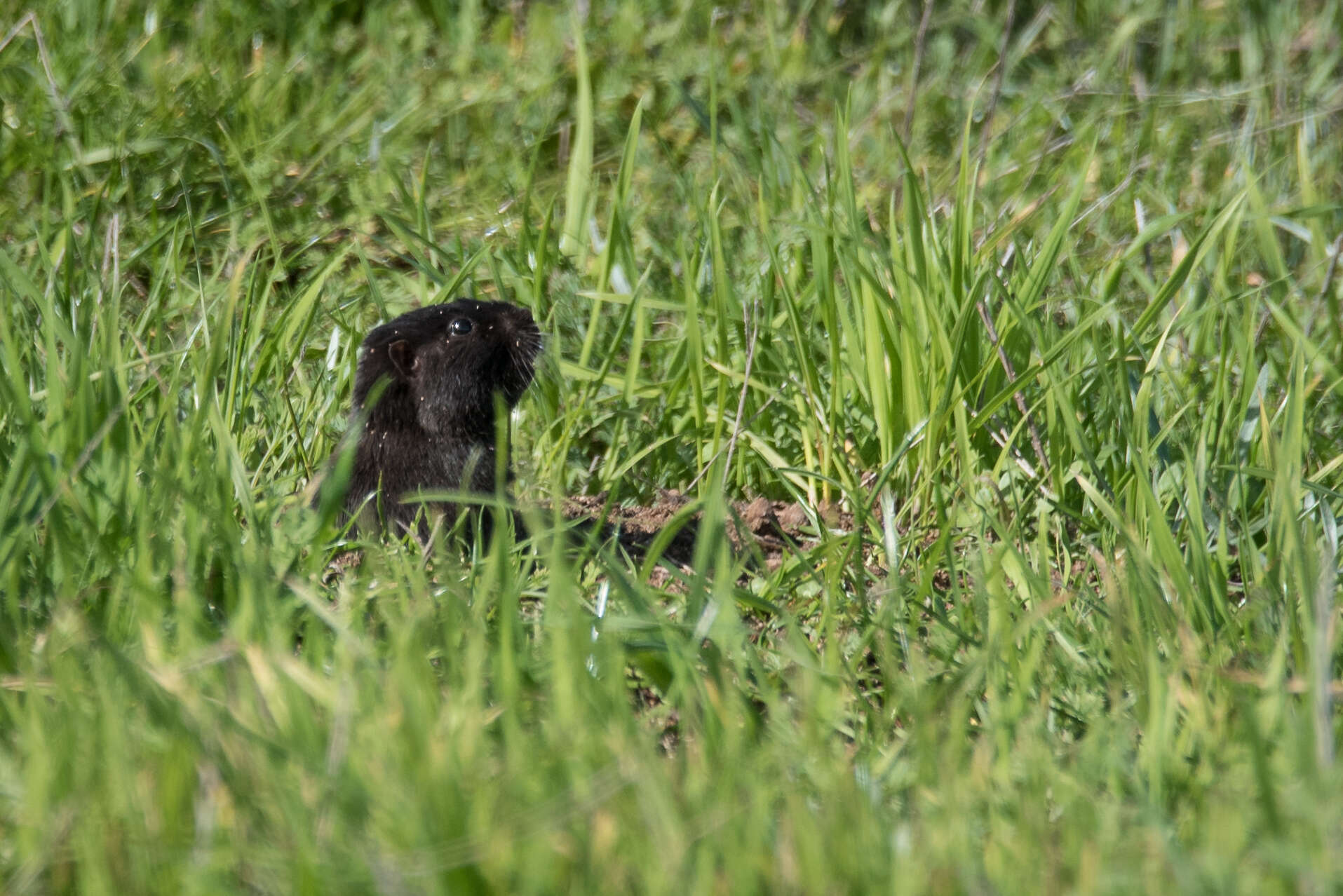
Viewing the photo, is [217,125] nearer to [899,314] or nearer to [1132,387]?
[899,314]

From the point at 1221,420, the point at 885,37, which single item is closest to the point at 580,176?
the point at 1221,420

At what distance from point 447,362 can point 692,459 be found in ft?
2.65

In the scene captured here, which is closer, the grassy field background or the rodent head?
the grassy field background

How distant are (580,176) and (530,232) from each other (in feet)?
1.40

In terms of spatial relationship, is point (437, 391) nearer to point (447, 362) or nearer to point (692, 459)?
point (447, 362)

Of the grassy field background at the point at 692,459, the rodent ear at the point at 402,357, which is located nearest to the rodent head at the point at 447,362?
the rodent ear at the point at 402,357

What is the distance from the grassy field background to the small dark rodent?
179mm

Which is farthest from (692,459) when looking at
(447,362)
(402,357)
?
(402,357)

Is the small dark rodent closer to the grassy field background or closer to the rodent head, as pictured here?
the rodent head

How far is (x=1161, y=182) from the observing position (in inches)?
225

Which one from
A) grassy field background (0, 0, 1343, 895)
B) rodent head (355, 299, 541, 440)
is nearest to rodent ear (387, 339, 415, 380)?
rodent head (355, 299, 541, 440)

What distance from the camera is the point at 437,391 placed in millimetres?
3793

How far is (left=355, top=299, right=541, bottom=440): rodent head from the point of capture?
3766 millimetres

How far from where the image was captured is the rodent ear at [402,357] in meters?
3.76
